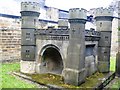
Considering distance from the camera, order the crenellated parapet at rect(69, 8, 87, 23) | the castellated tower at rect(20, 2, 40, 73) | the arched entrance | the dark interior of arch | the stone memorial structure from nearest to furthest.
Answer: the crenellated parapet at rect(69, 8, 87, 23) → the stone memorial structure → the castellated tower at rect(20, 2, 40, 73) → the arched entrance → the dark interior of arch

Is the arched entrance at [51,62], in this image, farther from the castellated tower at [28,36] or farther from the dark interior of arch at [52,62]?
the castellated tower at [28,36]

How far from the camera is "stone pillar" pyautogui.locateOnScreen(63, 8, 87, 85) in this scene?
10.4 metres

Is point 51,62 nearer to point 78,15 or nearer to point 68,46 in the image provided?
point 68,46

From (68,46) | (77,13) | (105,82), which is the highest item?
(77,13)

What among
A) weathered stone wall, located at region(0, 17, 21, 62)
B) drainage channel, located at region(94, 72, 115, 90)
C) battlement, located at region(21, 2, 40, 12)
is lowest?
drainage channel, located at region(94, 72, 115, 90)

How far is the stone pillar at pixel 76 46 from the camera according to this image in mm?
10438

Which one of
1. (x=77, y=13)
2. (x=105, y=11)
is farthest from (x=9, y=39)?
(x=105, y=11)

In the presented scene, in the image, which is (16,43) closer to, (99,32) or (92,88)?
(99,32)

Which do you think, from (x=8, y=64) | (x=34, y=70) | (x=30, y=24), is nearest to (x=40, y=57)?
(x=34, y=70)

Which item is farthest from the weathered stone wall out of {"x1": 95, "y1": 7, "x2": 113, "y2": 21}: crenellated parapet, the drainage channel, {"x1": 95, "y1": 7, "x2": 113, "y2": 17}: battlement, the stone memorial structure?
the drainage channel

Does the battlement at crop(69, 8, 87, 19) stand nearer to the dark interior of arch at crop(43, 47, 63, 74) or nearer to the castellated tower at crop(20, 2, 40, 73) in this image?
the castellated tower at crop(20, 2, 40, 73)

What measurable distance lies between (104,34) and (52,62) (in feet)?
17.3

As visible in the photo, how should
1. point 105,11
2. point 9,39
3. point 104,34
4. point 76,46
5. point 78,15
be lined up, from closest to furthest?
point 78,15
point 76,46
point 105,11
point 104,34
point 9,39

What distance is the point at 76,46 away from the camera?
34.5 ft
